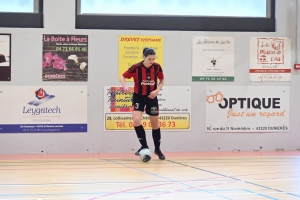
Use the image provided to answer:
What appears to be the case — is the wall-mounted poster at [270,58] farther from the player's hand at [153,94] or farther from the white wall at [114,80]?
the player's hand at [153,94]

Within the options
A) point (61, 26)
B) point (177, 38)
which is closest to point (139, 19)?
point (177, 38)

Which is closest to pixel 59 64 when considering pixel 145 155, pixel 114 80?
pixel 114 80

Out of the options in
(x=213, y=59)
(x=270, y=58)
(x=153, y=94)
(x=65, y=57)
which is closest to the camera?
(x=153, y=94)

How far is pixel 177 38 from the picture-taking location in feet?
33.0

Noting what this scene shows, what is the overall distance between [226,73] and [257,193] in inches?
199

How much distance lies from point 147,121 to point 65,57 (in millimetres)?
1831

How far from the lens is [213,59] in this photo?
1012 cm

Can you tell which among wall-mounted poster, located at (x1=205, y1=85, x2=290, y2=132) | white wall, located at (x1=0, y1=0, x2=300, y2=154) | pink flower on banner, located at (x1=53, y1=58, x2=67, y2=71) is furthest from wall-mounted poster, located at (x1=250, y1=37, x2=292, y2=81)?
pink flower on banner, located at (x1=53, y1=58, x2=67, y2=71)

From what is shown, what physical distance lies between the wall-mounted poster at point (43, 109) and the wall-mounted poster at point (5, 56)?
0.69 feet

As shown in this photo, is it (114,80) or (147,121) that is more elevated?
(114,80)

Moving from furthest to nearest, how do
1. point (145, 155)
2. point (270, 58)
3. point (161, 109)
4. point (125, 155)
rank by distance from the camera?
point (270, 58)
point (161, 109)
point (125, 155)
point (145, 155)

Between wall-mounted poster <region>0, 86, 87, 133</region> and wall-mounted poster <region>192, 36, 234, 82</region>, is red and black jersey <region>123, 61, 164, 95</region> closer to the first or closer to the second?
wall-mounted poster <region>0, 86, 87, 133</region>

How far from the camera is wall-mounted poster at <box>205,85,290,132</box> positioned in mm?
10172

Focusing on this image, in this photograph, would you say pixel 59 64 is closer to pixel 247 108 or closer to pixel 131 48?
pixel 131 48
